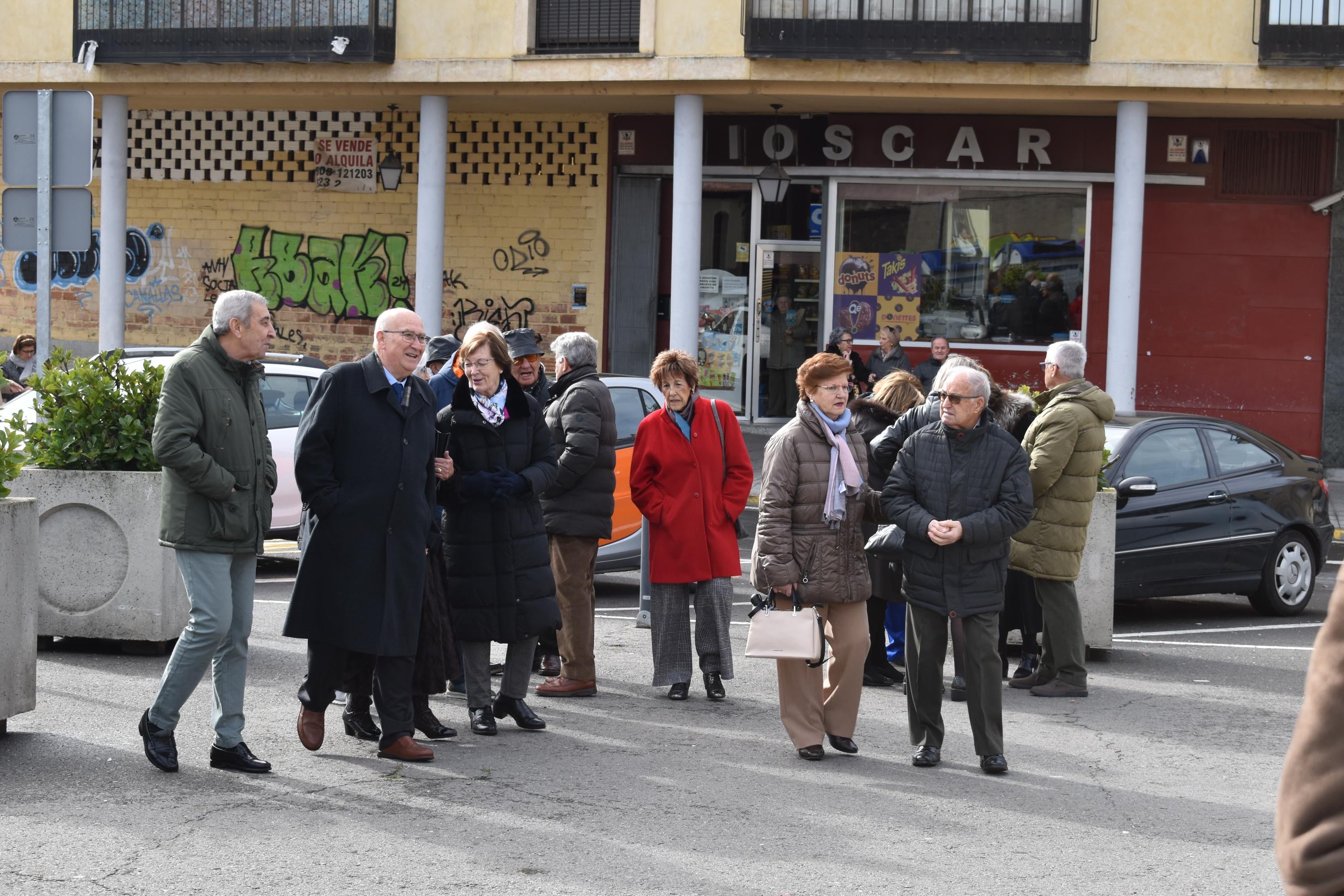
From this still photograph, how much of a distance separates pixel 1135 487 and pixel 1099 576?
86 cm

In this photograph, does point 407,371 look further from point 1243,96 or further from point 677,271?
point 1243,96

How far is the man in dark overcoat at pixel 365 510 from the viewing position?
6285mm

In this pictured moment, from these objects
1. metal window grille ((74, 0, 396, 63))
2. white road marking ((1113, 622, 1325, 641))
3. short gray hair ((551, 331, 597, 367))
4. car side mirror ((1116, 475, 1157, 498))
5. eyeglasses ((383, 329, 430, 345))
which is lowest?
white road marking ((1113, 622, 1325, 641))

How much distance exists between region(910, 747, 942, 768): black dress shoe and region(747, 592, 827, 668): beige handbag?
0.60 m

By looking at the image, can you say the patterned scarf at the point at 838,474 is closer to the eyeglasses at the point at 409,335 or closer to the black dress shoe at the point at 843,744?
the black dress shoe at the point at 843,744

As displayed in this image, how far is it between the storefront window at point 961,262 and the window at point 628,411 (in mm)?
10284

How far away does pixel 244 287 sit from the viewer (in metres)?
22.6

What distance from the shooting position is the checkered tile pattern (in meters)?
21.6

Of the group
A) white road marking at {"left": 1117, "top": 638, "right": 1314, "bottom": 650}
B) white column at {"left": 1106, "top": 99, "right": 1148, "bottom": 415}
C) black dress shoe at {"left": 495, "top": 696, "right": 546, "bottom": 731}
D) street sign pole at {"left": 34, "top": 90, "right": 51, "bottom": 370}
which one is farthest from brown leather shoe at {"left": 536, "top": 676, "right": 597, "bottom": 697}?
white column at {"left": 1106, "top": 99, "right": 1148, "bottom": 415}

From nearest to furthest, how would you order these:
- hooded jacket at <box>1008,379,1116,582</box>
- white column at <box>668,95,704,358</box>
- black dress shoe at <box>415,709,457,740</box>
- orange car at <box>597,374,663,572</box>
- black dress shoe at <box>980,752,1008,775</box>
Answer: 1. black dress shoe at <box>980,752,1008,775</box>
2. black dress shoe at <box>415,709,457,740</box>
3. hooded jacket at <box>1008,379,1116,582</box>
4. orange car at <box>597,374,663,572</box>
5. white column at <box>668,95,704,358</box>

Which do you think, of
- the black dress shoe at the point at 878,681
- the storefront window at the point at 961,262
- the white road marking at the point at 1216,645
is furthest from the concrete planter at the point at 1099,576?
the storefront window at the point at 961,262

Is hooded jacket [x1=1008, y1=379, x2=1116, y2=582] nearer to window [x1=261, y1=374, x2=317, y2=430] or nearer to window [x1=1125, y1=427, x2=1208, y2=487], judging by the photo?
Result: window [x1=1125, y1=427, x2=1208, y2=487]

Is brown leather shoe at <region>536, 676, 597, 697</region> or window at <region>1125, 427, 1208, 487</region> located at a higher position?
window at <region>1125, 427, 1208, 487</region>

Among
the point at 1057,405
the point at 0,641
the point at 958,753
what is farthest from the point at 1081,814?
the point at 0,641
